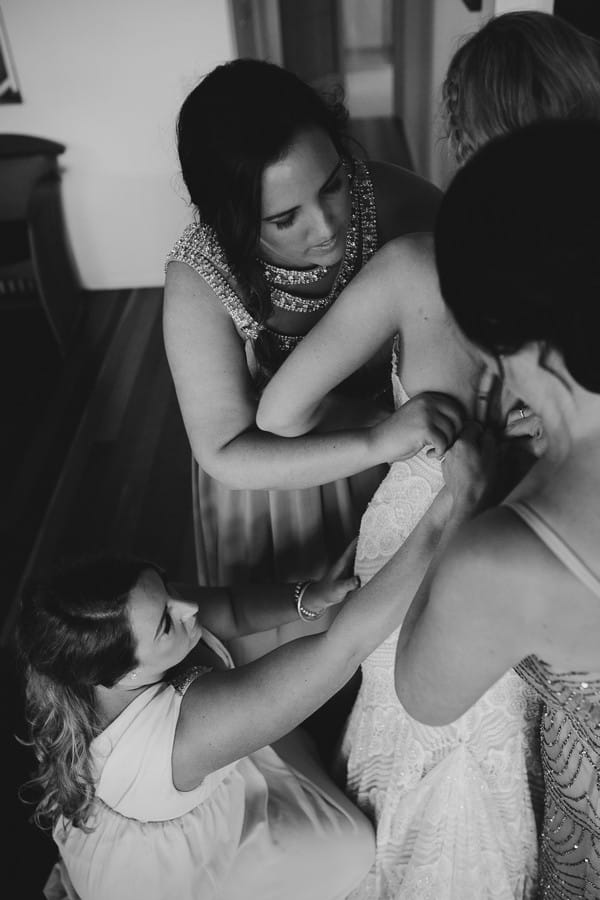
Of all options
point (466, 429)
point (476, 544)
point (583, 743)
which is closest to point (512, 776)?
point (583, 743)

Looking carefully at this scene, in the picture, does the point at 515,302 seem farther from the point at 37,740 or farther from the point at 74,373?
the point at 74,373

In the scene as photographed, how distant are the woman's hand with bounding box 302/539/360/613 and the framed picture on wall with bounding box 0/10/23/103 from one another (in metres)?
3.12

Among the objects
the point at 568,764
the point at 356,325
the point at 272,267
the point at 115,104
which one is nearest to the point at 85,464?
the point at 115,104

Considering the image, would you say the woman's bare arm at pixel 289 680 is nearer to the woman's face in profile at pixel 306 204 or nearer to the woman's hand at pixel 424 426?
the woman's hand at pixel 424 426

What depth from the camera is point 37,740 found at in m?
1.36

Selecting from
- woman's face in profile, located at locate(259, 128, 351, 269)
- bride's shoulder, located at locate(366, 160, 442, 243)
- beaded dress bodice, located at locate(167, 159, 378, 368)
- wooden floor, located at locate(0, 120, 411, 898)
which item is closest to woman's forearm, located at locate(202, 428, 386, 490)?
beaded dress bodice, located at locate(167, 159, 378, 368)

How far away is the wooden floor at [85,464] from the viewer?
2.50 m

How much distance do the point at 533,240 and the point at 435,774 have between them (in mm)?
1015

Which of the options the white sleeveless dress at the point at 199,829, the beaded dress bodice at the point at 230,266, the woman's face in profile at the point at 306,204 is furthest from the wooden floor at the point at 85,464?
the woman's face in profile at the point at 306,204

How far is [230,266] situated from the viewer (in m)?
1.39

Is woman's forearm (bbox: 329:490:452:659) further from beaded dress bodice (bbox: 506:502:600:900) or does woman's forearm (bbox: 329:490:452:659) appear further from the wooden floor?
the wooden floor

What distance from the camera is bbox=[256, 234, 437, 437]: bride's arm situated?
1.05 meters

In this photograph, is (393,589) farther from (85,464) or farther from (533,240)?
(85,464)

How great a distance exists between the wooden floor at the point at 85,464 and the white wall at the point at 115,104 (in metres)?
0.33
